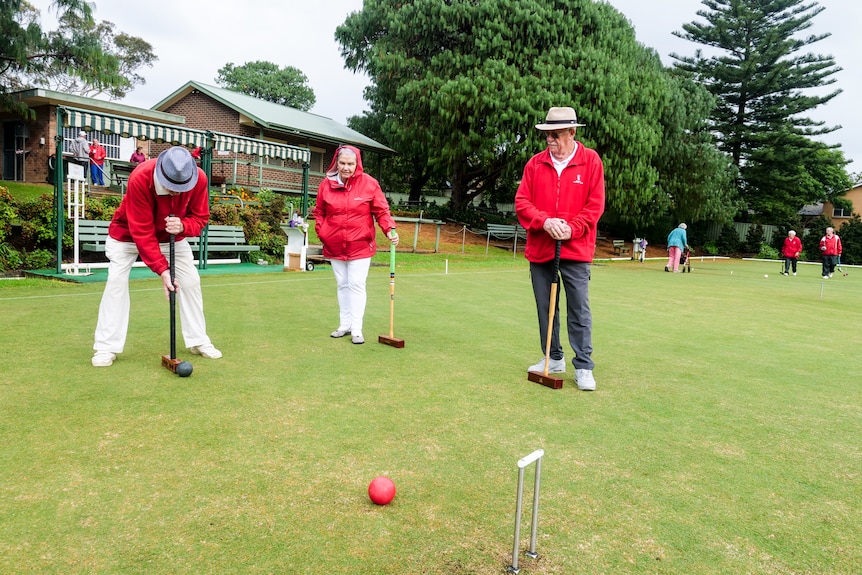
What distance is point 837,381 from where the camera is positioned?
5.44 metres

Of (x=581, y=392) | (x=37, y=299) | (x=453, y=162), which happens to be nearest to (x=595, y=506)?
(x=581, y=392)

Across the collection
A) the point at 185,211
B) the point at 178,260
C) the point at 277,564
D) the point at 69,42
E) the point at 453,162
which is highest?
the point at 69,42

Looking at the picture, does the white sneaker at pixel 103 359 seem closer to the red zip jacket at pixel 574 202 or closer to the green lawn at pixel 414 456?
the green lawn at pixel 414 456

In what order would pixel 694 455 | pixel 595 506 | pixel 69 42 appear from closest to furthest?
pixel 595 506 < pixel 694 455 < pixel 69 42

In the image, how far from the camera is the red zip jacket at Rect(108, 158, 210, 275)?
4777mm

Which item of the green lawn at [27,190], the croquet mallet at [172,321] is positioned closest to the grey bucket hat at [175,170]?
the croquet mallet at [172,321]

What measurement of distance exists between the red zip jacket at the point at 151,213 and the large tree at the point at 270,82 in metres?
60.4

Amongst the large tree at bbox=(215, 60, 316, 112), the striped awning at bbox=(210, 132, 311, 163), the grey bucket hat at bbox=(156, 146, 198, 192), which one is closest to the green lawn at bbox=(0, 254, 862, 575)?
the grey bucket hat at bbox=(156, 146, 198, 192)

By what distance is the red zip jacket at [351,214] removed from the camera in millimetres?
6281

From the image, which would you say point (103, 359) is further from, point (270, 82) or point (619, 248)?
point (270, 82)

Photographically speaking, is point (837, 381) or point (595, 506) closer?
point (595, 506)

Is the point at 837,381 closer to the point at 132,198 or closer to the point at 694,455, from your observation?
the point at 694,455

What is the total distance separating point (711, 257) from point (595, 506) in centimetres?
3775

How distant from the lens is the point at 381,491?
2.79 m
